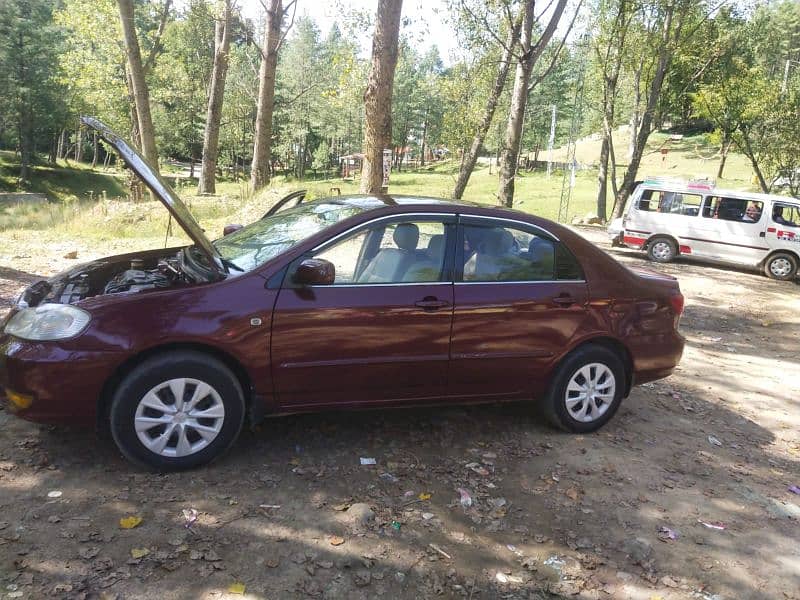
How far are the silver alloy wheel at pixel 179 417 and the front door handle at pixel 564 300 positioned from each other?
239 centimetres

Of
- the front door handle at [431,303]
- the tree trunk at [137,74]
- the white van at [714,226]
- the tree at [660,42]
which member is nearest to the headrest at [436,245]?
the front door handle at [431,303]

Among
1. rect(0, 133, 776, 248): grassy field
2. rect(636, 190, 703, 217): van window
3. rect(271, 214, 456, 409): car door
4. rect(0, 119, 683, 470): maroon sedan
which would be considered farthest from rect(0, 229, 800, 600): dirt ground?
rect(636, 190, 703, 217): van window

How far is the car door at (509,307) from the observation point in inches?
163

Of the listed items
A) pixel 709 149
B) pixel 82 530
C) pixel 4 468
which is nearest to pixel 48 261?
pixel 4 468

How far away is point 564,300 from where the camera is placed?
4387 millimetres

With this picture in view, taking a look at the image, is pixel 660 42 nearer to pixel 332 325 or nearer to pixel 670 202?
pixel 670 202

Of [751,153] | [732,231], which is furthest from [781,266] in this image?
[751,153]

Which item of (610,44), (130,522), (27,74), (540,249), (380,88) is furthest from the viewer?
(27,74)

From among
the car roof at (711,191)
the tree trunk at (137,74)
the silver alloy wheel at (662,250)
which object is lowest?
the silver alloy wheel at (662,250)

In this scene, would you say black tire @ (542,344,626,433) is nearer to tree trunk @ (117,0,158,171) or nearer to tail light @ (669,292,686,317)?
tail light @ (669,292,686,317)

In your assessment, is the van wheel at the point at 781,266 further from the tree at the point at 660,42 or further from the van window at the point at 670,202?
the tree at the point at 660,42

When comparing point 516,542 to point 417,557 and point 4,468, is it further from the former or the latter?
point 4,468

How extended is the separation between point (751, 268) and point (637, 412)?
12.7m

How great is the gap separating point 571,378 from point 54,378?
11.1ft
